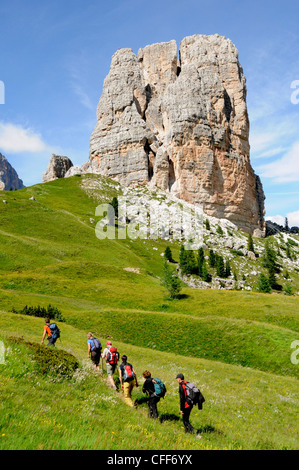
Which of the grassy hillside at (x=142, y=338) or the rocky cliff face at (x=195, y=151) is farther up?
the rocky cliff face at (x=195, y=151)

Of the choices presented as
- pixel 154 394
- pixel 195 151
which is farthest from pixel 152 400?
pixel 195 151

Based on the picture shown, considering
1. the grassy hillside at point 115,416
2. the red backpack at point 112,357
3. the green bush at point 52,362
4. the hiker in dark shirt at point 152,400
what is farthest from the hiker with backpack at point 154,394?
the red backpack at point 112,357

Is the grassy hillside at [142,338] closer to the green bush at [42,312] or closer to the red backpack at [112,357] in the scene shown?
the green bush at [42,312]

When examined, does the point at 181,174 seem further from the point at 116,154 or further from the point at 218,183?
the point at 116,154

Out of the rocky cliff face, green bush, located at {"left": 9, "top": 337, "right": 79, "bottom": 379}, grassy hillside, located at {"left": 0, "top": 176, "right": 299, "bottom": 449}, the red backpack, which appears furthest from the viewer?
the rocky cliff face

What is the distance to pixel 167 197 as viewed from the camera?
567 ft

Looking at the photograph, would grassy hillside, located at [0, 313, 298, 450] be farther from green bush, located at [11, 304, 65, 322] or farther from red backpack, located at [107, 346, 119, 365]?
green bush, located at [11, 304, 65, 322]

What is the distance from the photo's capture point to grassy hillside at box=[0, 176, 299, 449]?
34.0 ft

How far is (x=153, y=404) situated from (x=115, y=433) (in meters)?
3.90

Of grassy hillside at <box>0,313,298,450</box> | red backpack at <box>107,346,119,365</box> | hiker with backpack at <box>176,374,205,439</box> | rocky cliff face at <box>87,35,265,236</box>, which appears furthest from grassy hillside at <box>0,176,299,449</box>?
rocky cliff face at <box>87,35,265,236</box>

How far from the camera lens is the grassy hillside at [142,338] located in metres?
10.4

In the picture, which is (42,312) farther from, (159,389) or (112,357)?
(159,389)

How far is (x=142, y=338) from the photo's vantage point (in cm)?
3575

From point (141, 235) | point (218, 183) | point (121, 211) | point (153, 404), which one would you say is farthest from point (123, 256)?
point (218, 183)
